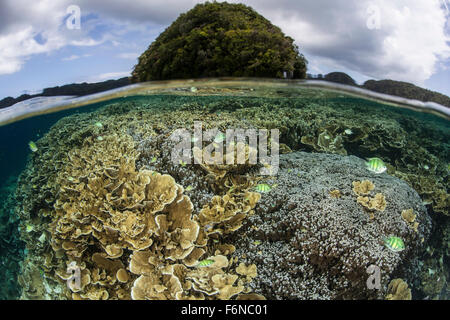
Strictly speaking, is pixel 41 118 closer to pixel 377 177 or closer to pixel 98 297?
pixel 98 297

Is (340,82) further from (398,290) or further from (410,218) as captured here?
(398,290)

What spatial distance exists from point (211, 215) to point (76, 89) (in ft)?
17.7

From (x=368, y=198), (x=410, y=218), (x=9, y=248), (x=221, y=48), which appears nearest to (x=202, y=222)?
(x=368, y=198)

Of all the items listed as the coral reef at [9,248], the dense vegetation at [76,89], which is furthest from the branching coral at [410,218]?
the coral reef at [9,248]

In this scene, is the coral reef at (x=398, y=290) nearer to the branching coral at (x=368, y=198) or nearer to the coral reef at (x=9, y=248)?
the branching coral at (x=368, y=198)

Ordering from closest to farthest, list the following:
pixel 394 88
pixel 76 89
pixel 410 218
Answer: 1. pixel 410 218
2. pixel 76 89
3. pixel 394 88

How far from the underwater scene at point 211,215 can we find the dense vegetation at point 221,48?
0.64 meters

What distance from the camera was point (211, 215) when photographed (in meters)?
3.99

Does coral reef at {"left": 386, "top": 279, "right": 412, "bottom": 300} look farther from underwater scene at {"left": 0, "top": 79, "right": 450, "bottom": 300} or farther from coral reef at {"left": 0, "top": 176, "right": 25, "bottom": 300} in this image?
coral reef at {"left": 0, "top": 176, "right": 25, "bottom": 300}

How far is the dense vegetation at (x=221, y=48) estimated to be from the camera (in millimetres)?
6031

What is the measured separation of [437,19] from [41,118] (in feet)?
37.9

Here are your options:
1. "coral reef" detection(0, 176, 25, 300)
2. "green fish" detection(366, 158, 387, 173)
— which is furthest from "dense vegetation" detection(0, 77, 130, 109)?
"green fish" detection(366, 158, 387, 173)

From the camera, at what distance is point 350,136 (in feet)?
25.1

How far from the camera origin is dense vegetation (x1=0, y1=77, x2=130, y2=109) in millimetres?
6196
